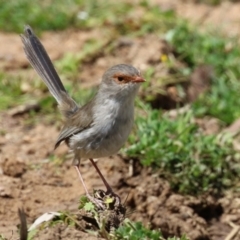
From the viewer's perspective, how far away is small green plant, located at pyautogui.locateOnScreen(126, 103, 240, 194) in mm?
7531

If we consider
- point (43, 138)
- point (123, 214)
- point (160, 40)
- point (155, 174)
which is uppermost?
point (160, 40)

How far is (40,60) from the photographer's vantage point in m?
7.69

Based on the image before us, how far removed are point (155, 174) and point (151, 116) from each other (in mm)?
777

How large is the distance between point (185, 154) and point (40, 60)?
1730 mm

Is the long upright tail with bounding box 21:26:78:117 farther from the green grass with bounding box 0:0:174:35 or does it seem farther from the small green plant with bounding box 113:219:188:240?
the green grass with bounding box 0:0:174:35

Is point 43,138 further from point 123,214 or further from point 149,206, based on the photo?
point 123,214

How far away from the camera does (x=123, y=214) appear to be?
6148 millimetres

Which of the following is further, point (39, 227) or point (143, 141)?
point (143, 141)

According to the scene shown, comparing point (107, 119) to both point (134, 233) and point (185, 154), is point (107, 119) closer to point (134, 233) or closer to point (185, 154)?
point (134, 233)

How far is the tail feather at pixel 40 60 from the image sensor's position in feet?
25.1

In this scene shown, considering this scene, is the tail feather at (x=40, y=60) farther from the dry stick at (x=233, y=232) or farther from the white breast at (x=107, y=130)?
the dry stick at (x=233, y=232)

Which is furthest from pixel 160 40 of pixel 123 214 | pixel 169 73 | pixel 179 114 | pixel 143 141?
pixel 123 214

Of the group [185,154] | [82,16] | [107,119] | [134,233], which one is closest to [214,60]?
[82,16]

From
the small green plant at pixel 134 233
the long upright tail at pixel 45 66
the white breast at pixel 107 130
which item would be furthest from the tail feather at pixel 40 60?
the small green plant at pixel 134 233
